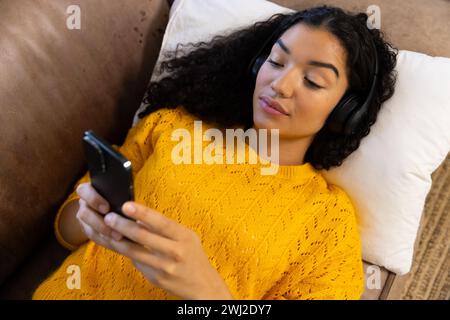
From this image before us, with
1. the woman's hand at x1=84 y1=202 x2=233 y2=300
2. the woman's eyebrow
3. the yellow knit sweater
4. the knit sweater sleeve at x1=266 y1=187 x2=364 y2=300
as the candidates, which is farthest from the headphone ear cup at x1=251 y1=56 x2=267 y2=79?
the woman's hand at x1=84 y1=202 x2=233 y2=300

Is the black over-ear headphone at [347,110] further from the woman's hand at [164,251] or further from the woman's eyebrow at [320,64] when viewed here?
the woman's hand at [164,251]

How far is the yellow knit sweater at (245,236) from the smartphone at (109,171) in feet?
0.81

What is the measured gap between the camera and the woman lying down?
88 centimetres

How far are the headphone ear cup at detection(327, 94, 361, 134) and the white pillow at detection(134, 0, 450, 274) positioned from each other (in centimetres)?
8

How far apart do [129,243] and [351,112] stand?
1.71 feet

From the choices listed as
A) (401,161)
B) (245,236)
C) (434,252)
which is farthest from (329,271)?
(434,252)

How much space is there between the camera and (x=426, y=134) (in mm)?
964

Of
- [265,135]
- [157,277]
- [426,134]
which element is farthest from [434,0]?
[157,277]

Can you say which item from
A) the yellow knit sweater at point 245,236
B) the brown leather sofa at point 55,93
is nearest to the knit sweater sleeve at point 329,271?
the yellow knit sweater at point 245,236

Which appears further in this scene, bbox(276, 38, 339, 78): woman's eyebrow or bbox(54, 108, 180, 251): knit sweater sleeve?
bbox(54, 108, 180, 251): knit sweater sleeve

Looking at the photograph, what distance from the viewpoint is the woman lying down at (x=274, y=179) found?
2.88 feet

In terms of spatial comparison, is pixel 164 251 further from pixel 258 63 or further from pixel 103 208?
pixel 258 63

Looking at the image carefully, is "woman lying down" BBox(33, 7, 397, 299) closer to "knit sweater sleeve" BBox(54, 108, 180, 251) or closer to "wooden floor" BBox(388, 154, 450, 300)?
"knit sweater sleeve" BBox(54, 108, 180, 251)

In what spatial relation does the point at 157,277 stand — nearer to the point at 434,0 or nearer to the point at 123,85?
the point at 123,85
